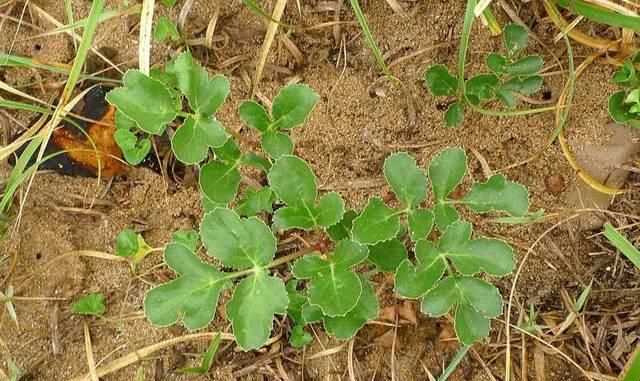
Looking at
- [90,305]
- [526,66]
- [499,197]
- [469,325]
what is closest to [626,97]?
[526,66]

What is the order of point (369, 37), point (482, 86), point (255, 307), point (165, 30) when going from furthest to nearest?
point (165, 30)
point (482, 86)
point (369, 37)
point (255, 307)

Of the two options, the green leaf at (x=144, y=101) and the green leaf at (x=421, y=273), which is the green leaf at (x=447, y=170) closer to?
the green leaf at (x=421, y=273)

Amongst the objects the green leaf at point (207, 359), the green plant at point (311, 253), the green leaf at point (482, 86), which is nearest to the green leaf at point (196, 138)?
the green plant at point (311, 253)

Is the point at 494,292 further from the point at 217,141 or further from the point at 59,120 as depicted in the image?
the point at 59,120

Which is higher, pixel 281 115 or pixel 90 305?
pixel 281 115

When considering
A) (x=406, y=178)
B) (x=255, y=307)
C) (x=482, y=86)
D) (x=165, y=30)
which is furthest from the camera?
(x=165, y=30)

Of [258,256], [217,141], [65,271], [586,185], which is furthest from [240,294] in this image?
[586,185]

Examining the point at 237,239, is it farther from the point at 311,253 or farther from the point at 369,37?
A: the point at 369,37

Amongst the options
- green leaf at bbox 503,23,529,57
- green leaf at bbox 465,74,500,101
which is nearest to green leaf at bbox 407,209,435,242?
green leaf at bbox 465,74,500,101
